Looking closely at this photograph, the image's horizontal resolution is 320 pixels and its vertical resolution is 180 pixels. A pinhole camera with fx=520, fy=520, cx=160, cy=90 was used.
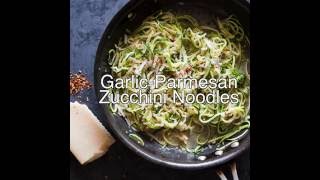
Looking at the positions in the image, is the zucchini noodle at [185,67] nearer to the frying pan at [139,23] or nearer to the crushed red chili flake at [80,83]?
the frying pan at [139,23]

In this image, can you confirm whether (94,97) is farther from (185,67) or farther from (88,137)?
(185,67)

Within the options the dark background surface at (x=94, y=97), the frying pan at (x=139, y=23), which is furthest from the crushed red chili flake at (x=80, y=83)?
the frying pan at (x=139, y=23)

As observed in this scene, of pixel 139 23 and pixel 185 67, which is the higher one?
pixel 139 23

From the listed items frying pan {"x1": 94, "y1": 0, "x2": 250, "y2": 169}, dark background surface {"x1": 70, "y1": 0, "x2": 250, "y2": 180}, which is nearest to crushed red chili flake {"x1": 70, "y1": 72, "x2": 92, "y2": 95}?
dark background surface {"x1": 70, "y1": 0, "x2": 250, "y2": 180}

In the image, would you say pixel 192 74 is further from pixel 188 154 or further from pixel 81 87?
pixel 81 87

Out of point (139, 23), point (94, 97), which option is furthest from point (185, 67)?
point (94, 97)

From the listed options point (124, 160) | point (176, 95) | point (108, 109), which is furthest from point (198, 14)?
point (124, 160)

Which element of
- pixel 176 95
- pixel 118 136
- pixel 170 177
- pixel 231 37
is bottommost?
pixel 170 177
